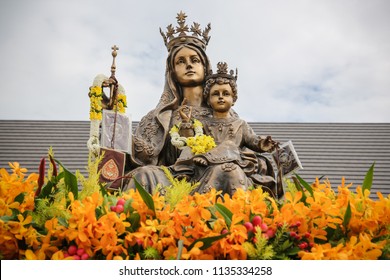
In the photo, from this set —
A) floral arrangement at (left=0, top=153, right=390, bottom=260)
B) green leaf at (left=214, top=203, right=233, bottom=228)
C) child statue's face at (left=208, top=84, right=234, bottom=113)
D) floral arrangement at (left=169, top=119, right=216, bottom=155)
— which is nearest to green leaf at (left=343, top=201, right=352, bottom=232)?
floral arrangement at (left=0, top=153, right=390, bottom=260)

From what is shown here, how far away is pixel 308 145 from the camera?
13.2m

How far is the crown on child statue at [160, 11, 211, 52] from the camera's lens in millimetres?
5223

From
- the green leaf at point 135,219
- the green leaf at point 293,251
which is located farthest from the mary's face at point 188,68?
the green leaf at point 293,251

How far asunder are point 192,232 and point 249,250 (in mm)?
216

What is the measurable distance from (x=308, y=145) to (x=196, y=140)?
9.28 meters

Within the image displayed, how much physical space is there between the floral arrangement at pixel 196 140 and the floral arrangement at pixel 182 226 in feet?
7.45

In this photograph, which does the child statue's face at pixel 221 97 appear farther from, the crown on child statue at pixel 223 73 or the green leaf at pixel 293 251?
the green leaf at pixel 293 251

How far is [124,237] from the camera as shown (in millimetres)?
1927

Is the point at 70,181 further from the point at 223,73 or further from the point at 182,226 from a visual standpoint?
the point at 223,73

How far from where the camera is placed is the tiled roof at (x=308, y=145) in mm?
11742

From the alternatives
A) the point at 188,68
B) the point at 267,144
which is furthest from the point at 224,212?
the point at 188,68

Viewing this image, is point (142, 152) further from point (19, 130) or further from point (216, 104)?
point (19, 130)

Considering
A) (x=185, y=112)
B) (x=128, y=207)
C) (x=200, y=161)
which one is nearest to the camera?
(x=128, y=207)

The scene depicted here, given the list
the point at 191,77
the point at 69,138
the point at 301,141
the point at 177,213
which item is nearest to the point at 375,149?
the point at 301,141
